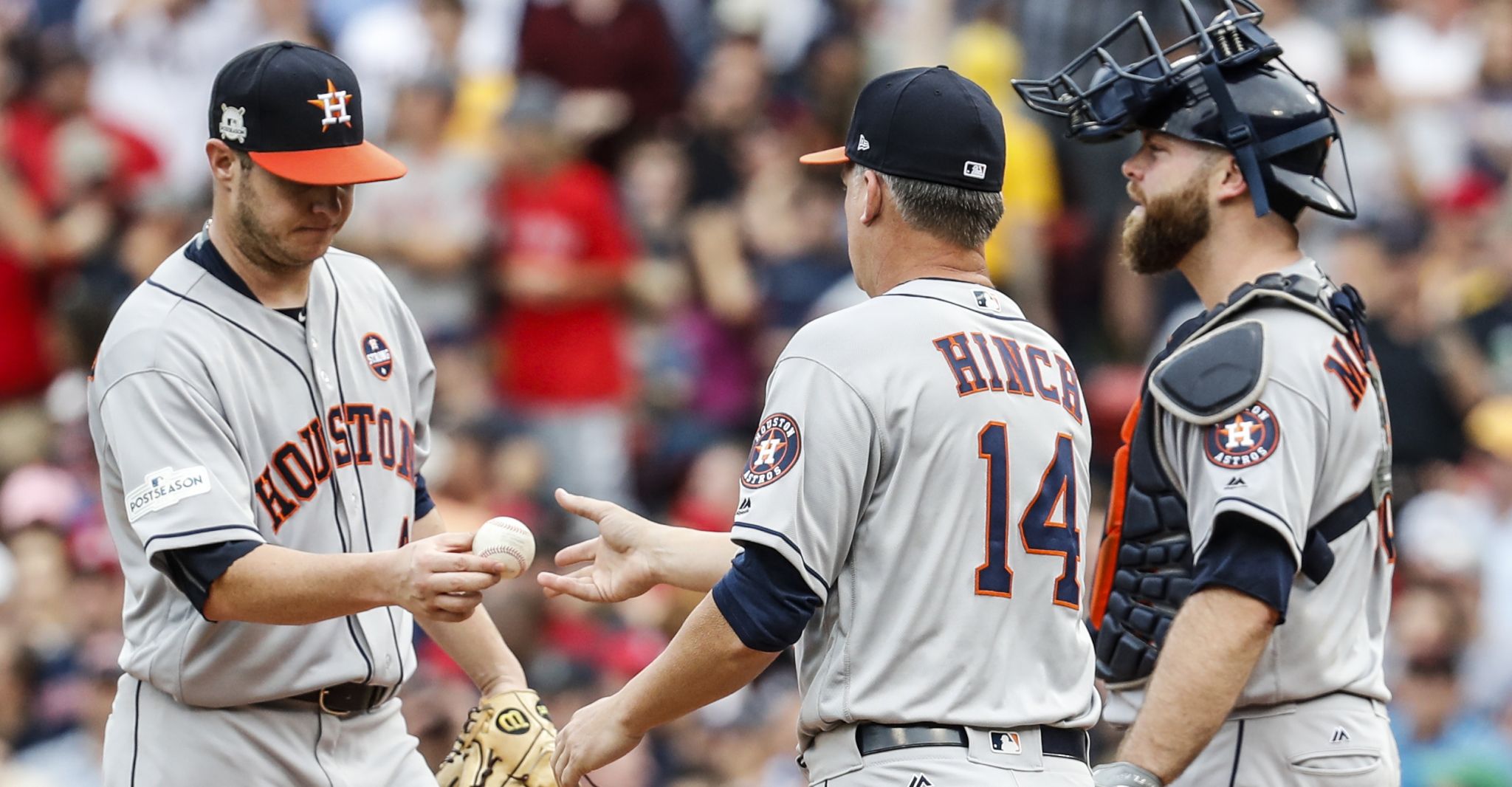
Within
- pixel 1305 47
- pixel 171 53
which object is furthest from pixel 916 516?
pixel 1305 47

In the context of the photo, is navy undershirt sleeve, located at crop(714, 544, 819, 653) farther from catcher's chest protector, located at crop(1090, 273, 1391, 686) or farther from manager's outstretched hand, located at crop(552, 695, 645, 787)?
catcher's chest protector, located at crop(1090, 273, 1391, 686)

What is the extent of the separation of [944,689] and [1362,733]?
1.22 metres

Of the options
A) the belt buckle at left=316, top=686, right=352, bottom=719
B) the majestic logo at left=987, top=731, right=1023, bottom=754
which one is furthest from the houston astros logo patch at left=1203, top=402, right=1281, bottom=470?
the belt buckle at left=316, top=686, right=352, bottom=719

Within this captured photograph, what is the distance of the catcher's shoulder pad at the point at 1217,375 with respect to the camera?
4.12m

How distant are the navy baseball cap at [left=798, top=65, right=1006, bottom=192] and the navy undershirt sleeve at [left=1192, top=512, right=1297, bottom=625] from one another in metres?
0.96

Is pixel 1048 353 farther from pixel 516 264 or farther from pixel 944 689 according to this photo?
pixel 516 264

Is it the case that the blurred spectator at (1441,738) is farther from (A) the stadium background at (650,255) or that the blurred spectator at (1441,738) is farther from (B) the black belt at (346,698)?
(B) the black belt at (346,698)

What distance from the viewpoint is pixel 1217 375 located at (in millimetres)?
4160

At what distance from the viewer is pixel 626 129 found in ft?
34.5

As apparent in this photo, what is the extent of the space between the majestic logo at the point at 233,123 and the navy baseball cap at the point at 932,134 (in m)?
1.47

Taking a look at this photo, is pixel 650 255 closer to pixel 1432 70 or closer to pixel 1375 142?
pixel 1375 142

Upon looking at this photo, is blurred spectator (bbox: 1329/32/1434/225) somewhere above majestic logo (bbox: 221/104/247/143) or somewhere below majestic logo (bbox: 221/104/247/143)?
below

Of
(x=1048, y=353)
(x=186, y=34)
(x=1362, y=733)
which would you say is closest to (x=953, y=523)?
(x=1048, y=353)

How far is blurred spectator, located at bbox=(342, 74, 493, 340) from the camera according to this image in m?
9.60
